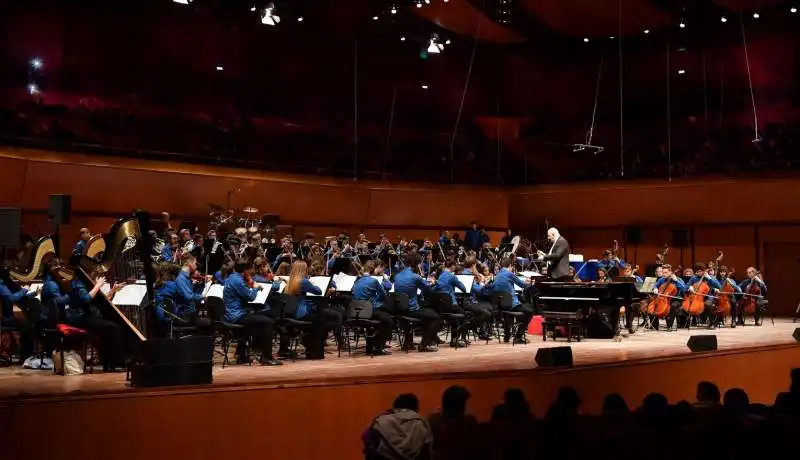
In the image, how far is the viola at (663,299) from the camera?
45.7ft

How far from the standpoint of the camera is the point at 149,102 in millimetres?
16719

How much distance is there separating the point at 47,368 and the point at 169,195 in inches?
261

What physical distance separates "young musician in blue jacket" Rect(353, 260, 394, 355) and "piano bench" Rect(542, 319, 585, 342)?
9.03ft

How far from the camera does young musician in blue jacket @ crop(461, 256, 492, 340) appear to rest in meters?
11.6

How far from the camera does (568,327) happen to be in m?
12.2

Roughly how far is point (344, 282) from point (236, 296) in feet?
6.34

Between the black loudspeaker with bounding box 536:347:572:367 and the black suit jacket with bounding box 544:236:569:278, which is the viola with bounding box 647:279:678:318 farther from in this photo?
the black loudspeaker with bounding box 536:347:572:367

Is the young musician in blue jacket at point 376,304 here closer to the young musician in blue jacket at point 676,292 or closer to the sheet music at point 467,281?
the sheet music at point 467,281

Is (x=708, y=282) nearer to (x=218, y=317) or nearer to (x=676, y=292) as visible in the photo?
(x=676, y=292)

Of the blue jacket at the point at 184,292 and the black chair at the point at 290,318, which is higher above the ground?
the blue jacket at the point at 184,292

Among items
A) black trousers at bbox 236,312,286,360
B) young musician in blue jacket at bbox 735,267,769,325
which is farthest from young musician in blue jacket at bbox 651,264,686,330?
black trousers at bbox 236,312,286,360

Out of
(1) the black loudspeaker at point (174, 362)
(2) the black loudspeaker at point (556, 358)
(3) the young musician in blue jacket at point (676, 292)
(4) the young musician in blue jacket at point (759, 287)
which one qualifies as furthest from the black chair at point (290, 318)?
(4) the young musician in blue jacket at point (759, 287)

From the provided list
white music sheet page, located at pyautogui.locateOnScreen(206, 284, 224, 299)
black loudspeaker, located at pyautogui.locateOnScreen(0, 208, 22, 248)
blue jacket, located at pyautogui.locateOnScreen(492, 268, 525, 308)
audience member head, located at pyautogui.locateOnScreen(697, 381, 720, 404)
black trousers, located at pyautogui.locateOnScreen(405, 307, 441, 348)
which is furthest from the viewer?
blue jacket, located at pyautogui.locateOnScreen(492, 268, 525, 308)

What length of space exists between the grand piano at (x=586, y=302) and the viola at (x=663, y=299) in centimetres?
179
